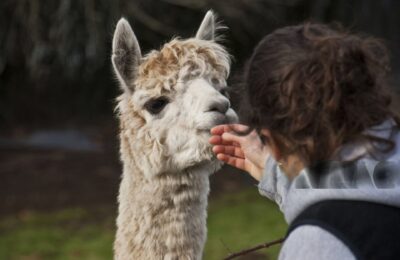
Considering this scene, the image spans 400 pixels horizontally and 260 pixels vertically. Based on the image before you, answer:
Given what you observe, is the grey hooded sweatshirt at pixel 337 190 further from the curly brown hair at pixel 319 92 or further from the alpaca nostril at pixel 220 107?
the alpaca nostril at pixel 220 107

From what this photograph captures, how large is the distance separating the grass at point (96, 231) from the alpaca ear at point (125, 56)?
5.54 m

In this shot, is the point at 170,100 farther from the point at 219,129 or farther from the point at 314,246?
the point at 314,246

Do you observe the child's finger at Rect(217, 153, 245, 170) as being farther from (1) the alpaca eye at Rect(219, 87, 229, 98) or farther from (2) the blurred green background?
(2) the blurred green background

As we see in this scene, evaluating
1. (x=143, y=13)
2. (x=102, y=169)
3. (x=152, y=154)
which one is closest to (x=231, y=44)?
(x=143, y=13)

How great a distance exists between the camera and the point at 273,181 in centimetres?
214

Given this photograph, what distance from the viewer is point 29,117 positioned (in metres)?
13.6

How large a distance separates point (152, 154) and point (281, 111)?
129cm

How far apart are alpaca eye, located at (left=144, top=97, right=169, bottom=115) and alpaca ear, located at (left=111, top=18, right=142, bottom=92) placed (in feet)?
0.60

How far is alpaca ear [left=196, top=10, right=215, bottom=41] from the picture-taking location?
3.53 meters

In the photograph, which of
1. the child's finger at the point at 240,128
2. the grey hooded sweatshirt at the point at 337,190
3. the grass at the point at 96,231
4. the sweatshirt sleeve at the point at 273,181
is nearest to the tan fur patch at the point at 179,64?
the child's finger at the point at 240,128

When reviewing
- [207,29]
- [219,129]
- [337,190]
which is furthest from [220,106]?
[337,190]

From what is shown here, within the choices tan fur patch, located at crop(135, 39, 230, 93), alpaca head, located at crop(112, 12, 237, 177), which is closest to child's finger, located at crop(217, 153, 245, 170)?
alpaca head, located at crop(112, 12, 237, 177)

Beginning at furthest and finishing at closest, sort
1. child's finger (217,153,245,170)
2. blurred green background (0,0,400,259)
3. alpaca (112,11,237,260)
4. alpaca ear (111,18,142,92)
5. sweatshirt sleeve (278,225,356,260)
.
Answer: blurred green background (0,0,400,259), alpaca ear (111,18,142,92), alpaca (112,11,237,260), child's finger (217,153,245,170), sweatshirt sleeve (278,225,356,260)

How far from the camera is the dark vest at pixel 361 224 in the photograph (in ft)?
5.87
